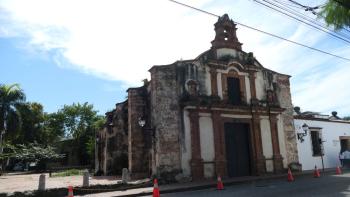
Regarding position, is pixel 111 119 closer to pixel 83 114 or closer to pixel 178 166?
pixel 178 166

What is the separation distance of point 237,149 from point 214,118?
2529mm

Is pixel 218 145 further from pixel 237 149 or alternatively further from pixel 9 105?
pixel 9 105

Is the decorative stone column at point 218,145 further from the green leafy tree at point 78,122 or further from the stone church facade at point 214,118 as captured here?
the green leafy tree at point 78,122

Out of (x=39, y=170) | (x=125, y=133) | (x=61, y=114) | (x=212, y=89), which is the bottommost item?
(x=39, y=170)

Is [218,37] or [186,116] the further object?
[218,37]

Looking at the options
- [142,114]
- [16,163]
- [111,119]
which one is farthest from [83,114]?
[142,114]

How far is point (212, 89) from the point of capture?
1864 cm

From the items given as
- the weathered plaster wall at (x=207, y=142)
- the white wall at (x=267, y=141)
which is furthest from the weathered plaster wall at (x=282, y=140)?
the weathered plaster wall at (x=207, y=142)

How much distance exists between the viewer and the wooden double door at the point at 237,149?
1847 cm

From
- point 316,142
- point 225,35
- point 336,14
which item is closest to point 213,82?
point 225,35

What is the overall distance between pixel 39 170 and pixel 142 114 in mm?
Answer: 22219

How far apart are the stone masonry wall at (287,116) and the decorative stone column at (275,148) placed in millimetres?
932

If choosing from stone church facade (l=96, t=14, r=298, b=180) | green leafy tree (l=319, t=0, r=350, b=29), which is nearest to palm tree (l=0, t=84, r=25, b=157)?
stone church facade (l=96, t=14, r=298, b=180)

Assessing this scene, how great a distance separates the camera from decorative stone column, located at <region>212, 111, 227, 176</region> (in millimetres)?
17453
